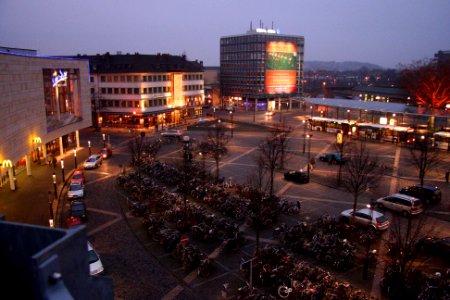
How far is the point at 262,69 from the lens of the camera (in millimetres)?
99062

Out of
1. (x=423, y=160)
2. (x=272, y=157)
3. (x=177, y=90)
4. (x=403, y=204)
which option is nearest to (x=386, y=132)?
(x=423, y=160)

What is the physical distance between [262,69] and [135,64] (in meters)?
38.8

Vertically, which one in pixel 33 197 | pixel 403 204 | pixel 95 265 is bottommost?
pixel 33 197

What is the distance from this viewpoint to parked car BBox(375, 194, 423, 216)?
24.6 m

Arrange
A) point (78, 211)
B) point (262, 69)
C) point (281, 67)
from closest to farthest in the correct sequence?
point (78, 211)
point (262, 69)
point (281, 67)

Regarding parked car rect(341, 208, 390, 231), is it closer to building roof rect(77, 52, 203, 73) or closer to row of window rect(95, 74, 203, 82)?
row of window rect(95, 74, 203, 82)

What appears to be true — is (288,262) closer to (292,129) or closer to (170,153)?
(170,153)

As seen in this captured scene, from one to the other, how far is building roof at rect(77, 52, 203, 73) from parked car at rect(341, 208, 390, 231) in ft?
170

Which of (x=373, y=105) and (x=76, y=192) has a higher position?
(x=373, y=105)

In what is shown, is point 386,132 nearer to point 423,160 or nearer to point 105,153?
point 423,160

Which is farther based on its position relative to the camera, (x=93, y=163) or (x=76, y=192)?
(x=93, y=163)

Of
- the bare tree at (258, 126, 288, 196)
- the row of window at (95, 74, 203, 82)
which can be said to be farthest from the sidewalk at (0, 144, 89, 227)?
the row of window at (95, 74, 203, 82)

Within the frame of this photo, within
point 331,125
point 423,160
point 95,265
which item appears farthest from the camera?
point 331,125

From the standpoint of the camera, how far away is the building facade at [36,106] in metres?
28.6
